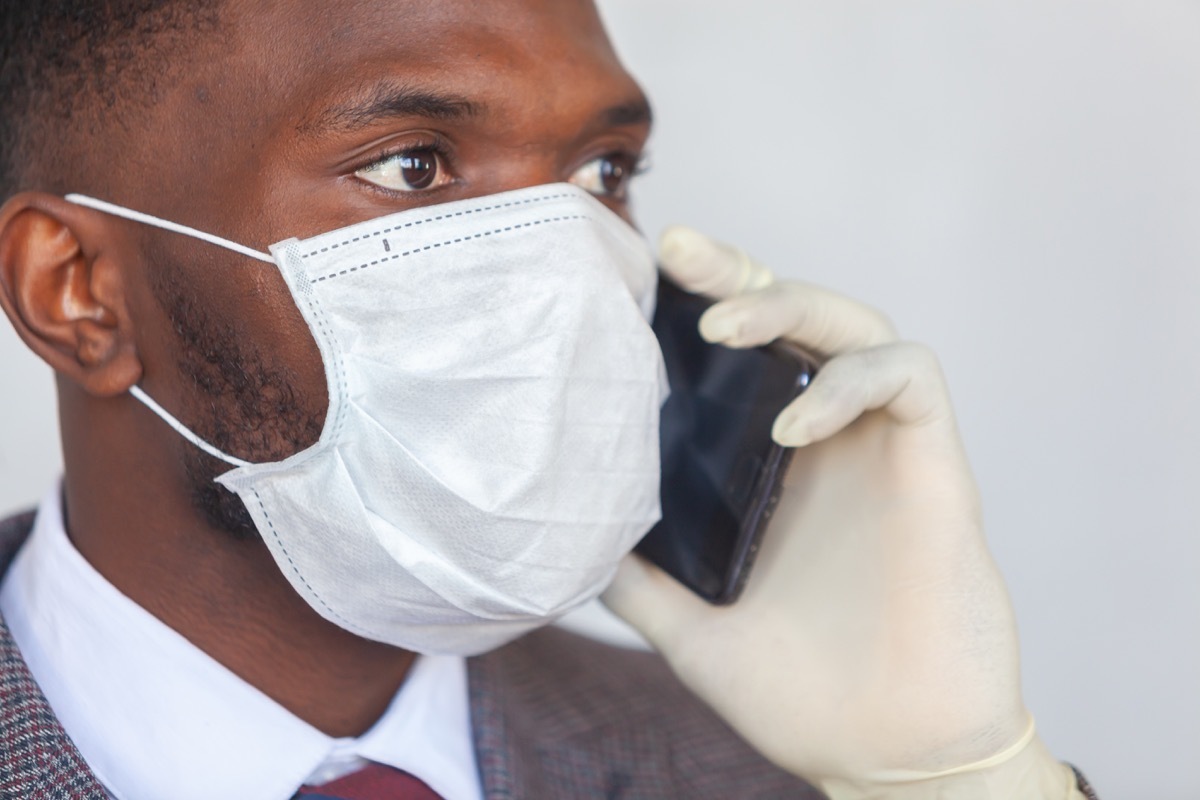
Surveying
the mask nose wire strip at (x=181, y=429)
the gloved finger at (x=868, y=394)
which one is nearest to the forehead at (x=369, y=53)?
the mask nose wire strip at (x=181, y=429)

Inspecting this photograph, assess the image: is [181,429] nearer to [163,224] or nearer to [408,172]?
[163,224]

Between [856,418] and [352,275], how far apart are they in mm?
717

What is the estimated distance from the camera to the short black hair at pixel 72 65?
146cm

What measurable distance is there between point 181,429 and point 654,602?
0.72 metres

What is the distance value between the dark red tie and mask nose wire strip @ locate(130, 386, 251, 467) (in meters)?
0.42

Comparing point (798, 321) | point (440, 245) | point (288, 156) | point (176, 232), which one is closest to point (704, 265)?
point (798, 321)

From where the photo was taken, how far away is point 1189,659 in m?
2.35

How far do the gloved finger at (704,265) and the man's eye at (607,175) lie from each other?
4.0 inches

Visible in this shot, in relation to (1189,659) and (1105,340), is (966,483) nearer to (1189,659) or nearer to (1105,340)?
(1105,340)

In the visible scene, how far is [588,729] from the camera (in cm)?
195

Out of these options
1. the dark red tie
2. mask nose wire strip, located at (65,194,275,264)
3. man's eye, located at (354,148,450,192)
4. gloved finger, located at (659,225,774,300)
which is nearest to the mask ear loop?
mask nose wire strip, located at (65,194,275,264)

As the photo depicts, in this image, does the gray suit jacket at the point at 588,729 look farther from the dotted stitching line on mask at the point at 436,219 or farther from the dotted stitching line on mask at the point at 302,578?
the dotted stitching line on mask at the point at 436,219

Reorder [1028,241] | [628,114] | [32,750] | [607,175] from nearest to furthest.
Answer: [32,750] → [628,114] → [607,175] → [1028,241]

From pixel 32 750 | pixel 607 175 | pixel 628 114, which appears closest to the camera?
pixel 32 750
